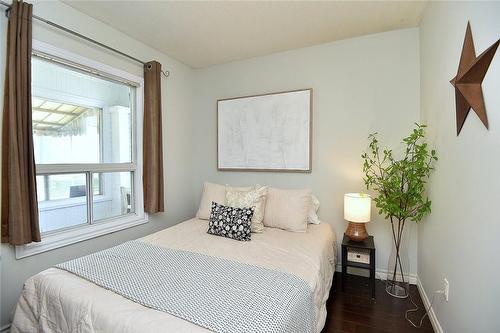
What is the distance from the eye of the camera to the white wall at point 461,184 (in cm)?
110

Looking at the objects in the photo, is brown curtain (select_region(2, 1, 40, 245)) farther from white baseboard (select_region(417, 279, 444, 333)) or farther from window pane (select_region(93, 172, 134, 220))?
white baseboard (select_region(417, 279, 444, 333))

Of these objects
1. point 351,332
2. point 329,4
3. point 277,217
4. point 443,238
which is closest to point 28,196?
point 277,217

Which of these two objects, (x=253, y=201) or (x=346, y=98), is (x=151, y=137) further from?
(x=346, y=98)

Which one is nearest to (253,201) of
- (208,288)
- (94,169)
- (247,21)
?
(208,288)

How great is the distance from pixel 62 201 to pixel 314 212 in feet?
8.19

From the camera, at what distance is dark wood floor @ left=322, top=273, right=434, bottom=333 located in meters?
1.83

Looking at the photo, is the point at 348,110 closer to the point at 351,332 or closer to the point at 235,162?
the point at 235,162

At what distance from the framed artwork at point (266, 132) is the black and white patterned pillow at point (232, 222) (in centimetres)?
86

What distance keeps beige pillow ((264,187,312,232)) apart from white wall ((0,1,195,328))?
4.47 ft

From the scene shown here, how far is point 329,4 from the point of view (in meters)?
2.08

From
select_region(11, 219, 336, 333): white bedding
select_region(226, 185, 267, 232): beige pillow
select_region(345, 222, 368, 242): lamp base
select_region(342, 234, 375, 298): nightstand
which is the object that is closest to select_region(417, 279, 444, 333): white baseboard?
select_region(342, 234, 375, 298): nightstand

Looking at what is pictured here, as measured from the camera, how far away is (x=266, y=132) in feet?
9.94

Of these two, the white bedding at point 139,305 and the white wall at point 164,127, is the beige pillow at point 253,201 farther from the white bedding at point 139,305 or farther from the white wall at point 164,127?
the white wall at point 164,127

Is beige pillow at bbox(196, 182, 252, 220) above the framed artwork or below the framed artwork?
below
